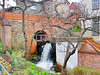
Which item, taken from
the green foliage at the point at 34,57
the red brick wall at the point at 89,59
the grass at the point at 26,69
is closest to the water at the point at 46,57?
the green foliage at the point at 34,57

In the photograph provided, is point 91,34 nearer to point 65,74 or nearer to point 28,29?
point 28,29

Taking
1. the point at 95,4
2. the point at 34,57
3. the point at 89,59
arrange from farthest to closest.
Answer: the point at 95,4
the point at 34,57
the point at 89,59

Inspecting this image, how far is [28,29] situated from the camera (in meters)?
12.4

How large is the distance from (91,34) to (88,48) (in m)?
5.56

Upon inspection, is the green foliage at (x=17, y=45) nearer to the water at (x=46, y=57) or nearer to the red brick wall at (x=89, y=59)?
the water at (x=46, y=57)

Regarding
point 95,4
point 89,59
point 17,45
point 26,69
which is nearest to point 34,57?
point 17,45

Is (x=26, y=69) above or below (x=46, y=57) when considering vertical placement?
above

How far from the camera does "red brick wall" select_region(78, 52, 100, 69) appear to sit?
7.05m

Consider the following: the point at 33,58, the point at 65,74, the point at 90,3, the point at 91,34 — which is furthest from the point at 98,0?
the point at 65,74

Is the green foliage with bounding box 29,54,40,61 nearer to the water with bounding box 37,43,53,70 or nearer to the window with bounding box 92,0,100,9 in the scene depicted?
the water with bounding box 37,43,53,70

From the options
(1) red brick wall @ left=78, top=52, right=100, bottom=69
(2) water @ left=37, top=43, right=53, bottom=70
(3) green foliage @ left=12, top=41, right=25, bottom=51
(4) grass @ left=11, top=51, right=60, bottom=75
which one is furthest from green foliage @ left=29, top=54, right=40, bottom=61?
(4) grass @ left=11, top=51, right=60, bottom=75

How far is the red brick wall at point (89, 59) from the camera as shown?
705 centimetres

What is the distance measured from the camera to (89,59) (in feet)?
24.2

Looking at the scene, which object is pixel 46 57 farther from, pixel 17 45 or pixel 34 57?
pixel 17 45
